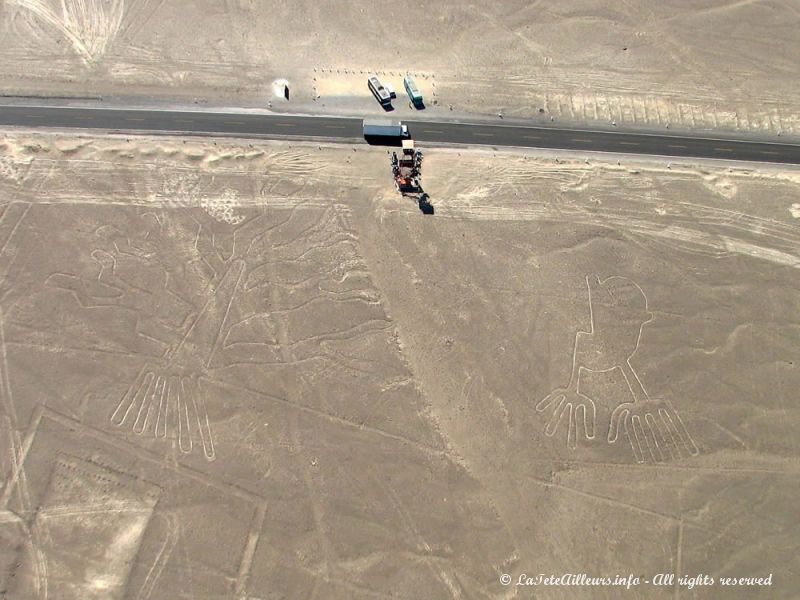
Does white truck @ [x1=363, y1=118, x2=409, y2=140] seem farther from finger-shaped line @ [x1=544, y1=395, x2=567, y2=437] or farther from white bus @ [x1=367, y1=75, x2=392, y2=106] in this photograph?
finger-shaped line @ [x1=544, y1=395, x2=567, y2=437]

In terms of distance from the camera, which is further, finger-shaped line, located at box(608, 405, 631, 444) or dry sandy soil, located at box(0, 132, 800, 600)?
finger-shaped line, located at box(608, 405, 631, 444)

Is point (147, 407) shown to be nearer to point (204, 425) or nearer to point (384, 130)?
point (204, 425)

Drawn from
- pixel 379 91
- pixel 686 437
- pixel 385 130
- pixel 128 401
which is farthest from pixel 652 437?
pixel 379 91

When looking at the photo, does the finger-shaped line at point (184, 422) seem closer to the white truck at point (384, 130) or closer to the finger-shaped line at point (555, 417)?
the finger-shaped line at point (555, 417)

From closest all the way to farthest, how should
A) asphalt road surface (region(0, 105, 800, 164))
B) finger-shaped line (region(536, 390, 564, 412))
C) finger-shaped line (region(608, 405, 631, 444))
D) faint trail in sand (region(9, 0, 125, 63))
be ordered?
finger-shaped line (region(608, 405, 631, 444)) → finger-shaped line (region(536, 390, 564, 412)) → asphalt road surface (region(0, 105, 800, 164)) → faint trail in sand (region(9, 0, 125, 63))

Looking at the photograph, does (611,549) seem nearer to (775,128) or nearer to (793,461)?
(793,461)

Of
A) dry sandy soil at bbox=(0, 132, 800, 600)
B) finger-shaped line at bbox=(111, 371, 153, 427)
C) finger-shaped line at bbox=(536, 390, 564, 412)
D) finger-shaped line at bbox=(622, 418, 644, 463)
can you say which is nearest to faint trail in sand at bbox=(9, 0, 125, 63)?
dry sandy soil at bbox=(0, 132, 800, 600)
